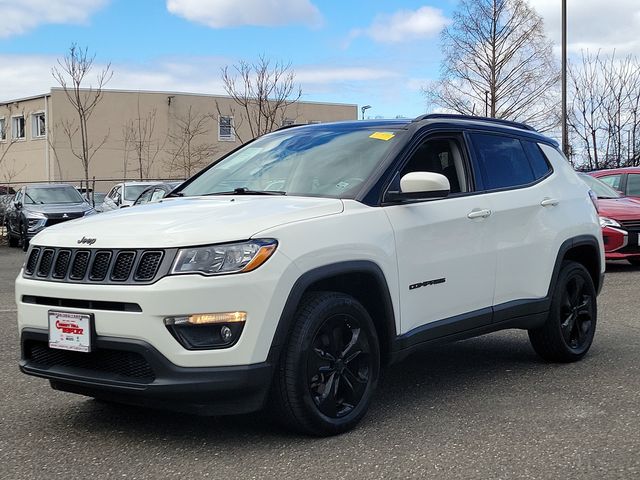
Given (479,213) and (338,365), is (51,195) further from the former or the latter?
(338,365)

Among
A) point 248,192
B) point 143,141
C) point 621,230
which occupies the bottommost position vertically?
point 621,230

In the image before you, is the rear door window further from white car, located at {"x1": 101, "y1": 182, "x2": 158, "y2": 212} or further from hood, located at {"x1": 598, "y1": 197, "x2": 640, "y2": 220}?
white car, located at {"x1": 101, "y1": 182, "x2": 158, "y2": 212}

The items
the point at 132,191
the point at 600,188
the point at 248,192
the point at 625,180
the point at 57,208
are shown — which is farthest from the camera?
the point at 132,191

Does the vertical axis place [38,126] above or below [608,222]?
above

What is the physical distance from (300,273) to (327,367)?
1.84ft

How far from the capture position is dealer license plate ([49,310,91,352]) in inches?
155

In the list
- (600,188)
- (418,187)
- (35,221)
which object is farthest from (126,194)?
(418,187)

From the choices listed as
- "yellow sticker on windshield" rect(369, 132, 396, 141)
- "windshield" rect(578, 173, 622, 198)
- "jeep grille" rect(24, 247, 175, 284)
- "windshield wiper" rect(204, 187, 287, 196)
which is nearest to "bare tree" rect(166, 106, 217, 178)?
"windshield" rect(578, 173, 622, 198)

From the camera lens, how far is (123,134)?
38.7m

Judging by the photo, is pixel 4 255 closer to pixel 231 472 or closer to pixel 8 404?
pixel 8 404

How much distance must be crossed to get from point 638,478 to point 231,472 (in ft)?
6.06

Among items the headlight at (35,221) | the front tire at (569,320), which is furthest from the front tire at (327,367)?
the headlight at (35,221)

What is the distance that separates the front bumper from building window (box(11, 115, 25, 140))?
3861cm

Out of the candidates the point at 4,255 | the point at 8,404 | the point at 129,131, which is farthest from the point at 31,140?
the point at 8,404
